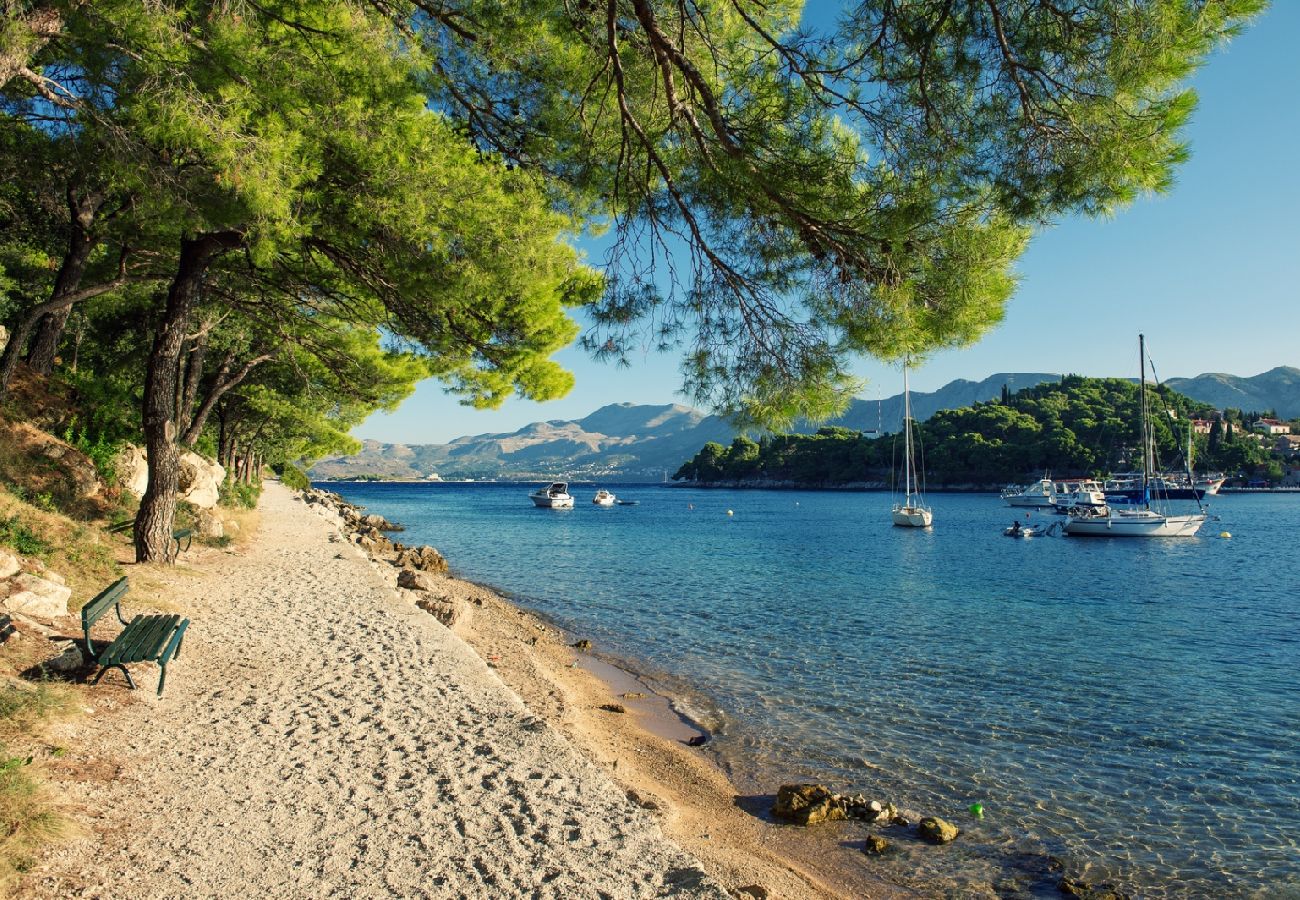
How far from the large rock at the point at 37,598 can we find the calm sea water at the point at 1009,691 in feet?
22.7

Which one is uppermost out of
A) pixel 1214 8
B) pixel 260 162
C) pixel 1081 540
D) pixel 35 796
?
pixel 260 162

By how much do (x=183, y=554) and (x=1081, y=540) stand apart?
42553 millimetres

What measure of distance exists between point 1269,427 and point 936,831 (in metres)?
169

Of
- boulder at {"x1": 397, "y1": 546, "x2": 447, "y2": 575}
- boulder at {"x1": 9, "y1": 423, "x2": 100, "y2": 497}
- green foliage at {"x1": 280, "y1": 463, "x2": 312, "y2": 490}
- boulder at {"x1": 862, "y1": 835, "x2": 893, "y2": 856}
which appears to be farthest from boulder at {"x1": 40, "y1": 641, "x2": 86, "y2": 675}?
green foliage at {"x1": 280, "y1": 463, "x2": 312, "y2": 490}

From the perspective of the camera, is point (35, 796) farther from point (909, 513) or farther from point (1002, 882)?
point (909, 513)

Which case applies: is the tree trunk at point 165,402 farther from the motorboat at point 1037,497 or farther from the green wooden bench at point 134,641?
the motorboat at point 1037,497

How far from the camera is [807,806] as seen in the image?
21.4ft

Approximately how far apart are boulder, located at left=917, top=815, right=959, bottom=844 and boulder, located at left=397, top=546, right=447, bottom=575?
18219 mm

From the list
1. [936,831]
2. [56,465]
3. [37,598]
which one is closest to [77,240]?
[56,465]

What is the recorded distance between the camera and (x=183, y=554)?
13.5 m

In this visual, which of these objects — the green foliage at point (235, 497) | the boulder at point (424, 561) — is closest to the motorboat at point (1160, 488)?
the boulder at point (424, 561)

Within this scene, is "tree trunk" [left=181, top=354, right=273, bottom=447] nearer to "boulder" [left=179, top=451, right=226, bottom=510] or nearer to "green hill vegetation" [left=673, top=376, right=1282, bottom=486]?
"boulder" [left=179, top=451, right=226, bottom=510]

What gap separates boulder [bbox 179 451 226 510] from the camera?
16.2 meters

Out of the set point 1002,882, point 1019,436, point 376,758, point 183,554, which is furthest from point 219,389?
point 1019,436
